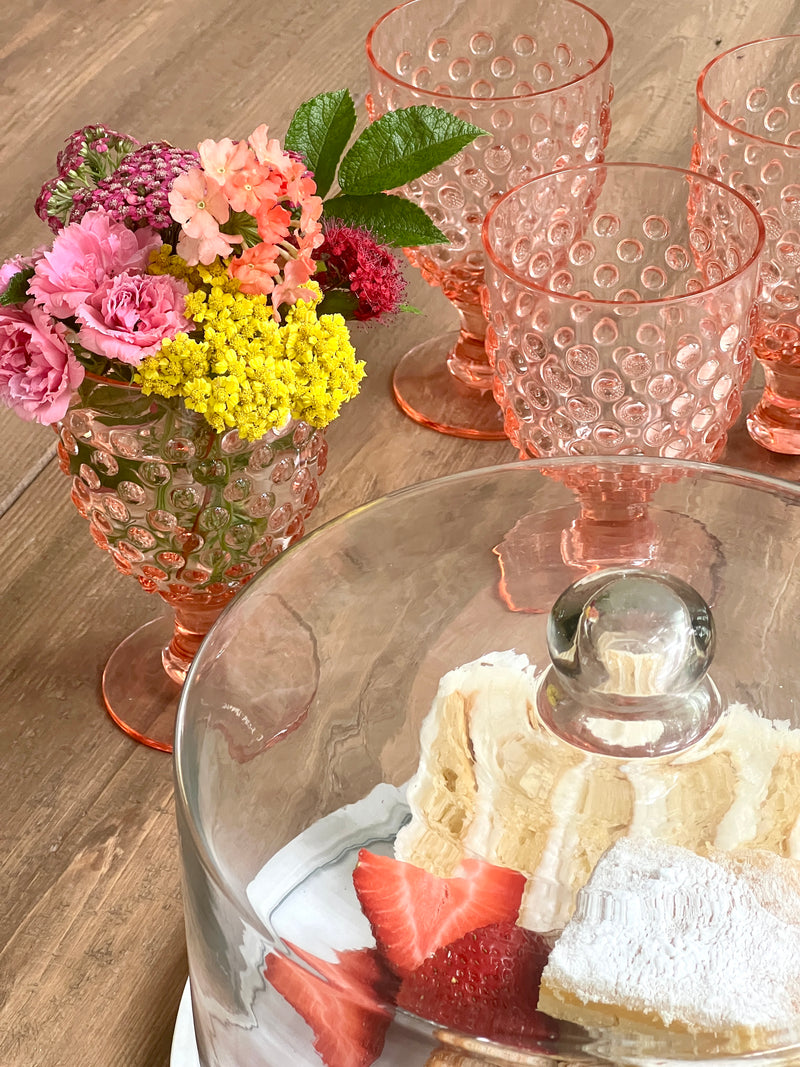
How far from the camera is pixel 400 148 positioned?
2.09ft

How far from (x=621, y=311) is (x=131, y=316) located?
0.73 feet

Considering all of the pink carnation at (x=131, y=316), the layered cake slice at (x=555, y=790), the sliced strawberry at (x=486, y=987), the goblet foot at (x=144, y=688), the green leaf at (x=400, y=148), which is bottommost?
the goblet foot at (x=144, y=688)

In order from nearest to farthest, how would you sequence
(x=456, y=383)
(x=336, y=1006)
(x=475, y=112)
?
(x=336, y=1006)
(x=475, y=112)
(x=456, y=383)

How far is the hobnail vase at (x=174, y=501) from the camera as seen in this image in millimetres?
588

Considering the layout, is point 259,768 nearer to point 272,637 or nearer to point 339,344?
point 272,637

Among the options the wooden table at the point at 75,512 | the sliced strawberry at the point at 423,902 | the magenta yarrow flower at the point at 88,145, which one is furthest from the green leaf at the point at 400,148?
the sliced strawberry at the point at 423,902

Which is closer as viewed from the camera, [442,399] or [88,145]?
[88,145]

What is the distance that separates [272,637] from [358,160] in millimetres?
292

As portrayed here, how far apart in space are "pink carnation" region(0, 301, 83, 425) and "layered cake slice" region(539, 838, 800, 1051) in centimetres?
30

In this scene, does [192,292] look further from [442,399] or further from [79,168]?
[442,399]

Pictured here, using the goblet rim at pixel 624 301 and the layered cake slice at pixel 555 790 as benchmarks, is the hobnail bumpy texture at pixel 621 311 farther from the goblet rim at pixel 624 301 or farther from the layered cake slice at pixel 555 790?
the layered cake slice at pixel 555 790

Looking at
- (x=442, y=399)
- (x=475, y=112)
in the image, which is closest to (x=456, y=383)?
(x=442, y=399)

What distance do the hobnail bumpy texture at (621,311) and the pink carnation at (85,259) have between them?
177mm

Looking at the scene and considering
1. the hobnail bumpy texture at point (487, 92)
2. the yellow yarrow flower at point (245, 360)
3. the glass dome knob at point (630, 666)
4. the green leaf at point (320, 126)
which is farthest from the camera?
the hobnail bumpy texture at point (487, 92)
